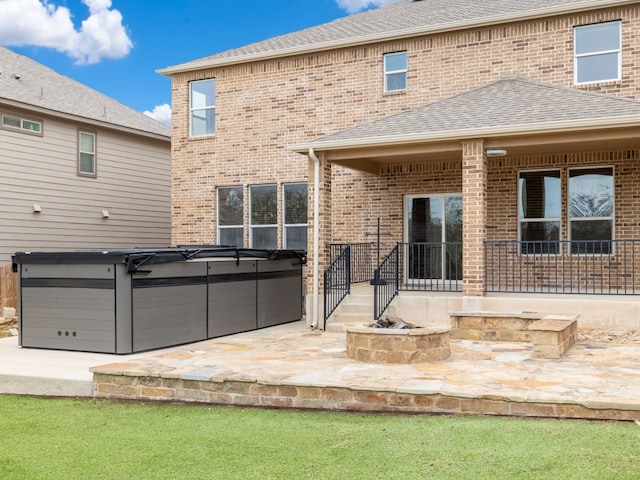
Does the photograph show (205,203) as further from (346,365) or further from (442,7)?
(346,365)

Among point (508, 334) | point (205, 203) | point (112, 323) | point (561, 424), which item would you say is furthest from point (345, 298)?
point (561, 424)

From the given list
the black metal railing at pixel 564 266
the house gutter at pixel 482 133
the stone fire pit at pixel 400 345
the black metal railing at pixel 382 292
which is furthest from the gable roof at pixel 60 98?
the stone fire pit at pixel 400 345

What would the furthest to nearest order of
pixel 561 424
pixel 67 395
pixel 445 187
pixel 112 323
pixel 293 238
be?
pixel 293 238
pixel 445 187
pixel 112 323
pixel 67 395
pixel 561 424

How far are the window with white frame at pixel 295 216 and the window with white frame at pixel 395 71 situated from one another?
9.72 feet

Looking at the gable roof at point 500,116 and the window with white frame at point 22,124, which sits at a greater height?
the window with white frame at point 22,124

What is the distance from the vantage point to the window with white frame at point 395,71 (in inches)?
589

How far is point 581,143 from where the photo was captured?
11445mm

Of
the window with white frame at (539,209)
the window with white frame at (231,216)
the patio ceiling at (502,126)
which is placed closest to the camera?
the patio ceiling at (502,126)

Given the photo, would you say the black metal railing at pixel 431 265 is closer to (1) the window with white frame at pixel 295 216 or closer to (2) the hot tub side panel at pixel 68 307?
(1) the window with white frame at pixel 295 216

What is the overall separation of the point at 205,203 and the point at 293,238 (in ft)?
8.41

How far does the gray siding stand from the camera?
16.1 m

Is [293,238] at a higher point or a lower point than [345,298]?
higher

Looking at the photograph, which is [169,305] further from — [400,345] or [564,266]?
[564,266]

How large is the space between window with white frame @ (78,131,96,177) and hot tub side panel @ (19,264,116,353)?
791cm
